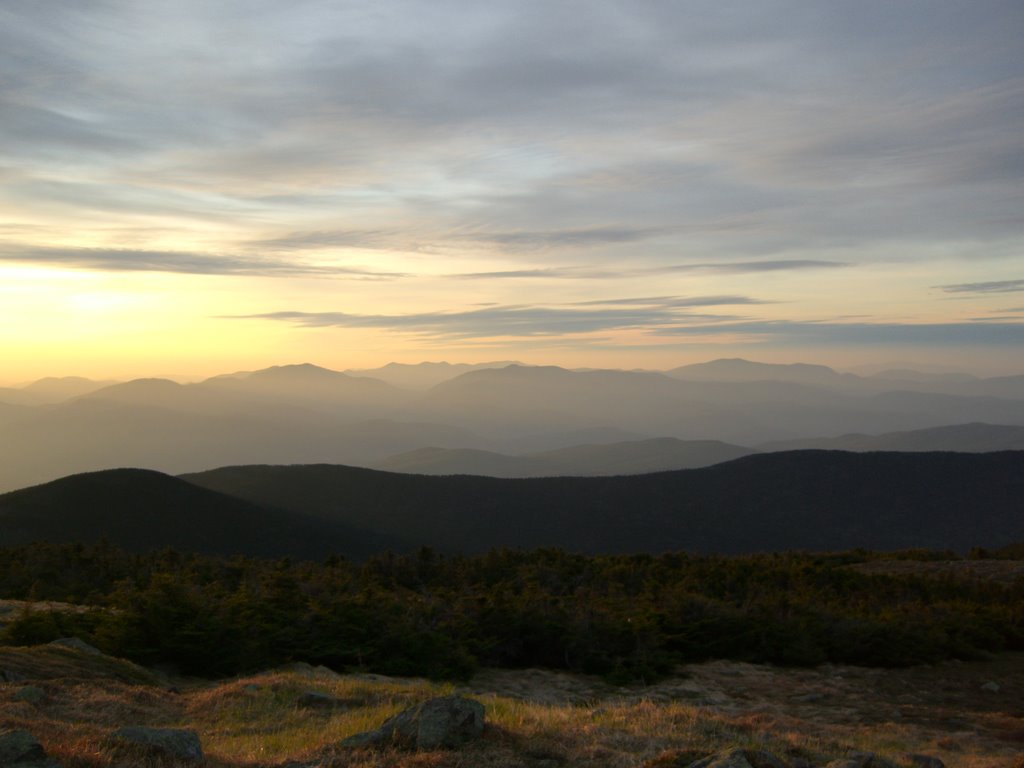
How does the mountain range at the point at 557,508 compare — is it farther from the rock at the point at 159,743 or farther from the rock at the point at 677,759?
the rock at the point at 677,759

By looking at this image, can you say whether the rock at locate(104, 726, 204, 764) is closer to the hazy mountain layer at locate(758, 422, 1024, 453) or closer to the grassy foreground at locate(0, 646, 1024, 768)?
the grassy foreground at locate(0, 646, 1024, 768)

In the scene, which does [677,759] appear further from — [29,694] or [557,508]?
[557,508]

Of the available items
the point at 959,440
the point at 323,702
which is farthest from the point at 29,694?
the point at 959,440

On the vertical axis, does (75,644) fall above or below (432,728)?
below

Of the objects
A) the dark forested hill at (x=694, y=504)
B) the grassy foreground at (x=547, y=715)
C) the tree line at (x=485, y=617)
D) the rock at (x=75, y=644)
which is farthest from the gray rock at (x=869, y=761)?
the dark forested hill at (x=694, y=504)

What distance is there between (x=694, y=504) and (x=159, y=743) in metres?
52.2

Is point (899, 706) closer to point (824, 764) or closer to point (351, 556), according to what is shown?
point (824, 764)

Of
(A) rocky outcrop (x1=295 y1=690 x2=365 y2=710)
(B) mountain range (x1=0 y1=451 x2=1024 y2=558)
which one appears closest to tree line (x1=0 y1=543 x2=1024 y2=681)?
(A) rocky outcrop (x1=295 y1=690 x2=365 y2=710)

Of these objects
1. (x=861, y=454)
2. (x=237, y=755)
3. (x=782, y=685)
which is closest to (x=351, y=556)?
(x=782, y=685)

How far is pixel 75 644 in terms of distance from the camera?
1092 centimetres

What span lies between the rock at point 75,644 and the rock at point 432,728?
636 cm

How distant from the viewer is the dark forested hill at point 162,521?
124ft

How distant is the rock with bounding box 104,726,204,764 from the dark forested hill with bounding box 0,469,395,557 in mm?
33026

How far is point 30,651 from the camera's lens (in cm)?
974
